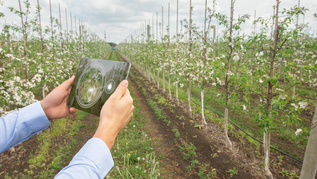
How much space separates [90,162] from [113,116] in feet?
1.14

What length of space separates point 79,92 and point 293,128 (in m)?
9.22

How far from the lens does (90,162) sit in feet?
3.03

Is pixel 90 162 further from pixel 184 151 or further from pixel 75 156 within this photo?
pixel 184 151

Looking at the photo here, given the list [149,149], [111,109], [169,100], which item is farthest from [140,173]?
[169,100]

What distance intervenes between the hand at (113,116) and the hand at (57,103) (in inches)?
36.1

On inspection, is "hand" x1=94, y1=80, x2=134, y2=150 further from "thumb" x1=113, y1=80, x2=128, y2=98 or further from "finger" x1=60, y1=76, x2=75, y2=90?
"finger" x1=60, y1=76, x2=75, y2=90

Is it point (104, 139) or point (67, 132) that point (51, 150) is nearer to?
point (67, 132)

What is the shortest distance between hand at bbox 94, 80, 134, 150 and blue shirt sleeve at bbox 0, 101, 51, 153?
0.76 meters

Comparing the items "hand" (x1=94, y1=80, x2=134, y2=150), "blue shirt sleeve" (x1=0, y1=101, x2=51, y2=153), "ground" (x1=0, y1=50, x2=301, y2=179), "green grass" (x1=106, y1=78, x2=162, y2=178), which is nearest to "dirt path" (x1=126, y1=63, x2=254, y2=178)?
"ground" (x1=0, y1=50, x2=301, y2=179)

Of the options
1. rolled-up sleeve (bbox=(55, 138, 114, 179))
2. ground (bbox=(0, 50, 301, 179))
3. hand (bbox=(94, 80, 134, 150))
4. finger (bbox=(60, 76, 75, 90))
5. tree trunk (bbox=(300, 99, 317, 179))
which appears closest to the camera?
rolled-up sleeve (bbox=(55, 138, 114, 179))

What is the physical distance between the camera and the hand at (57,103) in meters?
1.80

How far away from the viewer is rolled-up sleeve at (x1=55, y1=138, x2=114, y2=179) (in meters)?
0.85

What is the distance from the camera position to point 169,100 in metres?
11.2

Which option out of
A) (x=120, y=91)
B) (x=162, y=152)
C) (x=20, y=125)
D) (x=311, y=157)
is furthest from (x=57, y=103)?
(x=162, y=152)
